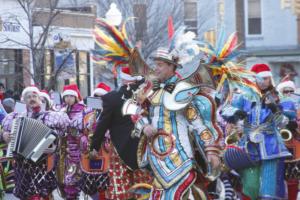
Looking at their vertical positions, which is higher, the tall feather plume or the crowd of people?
the tall feather plume

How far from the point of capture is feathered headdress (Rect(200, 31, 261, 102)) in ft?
33.2

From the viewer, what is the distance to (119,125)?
10289mm

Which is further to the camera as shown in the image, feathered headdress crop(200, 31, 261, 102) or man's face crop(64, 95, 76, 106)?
man's face crop(64, 95, 76, 106)

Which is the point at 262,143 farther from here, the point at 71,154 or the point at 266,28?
the point at 266,28

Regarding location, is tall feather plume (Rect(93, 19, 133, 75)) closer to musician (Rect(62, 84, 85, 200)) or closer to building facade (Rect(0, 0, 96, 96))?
musician (Rect(62, 84, 85, 200))

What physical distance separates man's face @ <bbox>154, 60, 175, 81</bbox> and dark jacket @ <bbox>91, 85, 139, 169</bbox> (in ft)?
4.91

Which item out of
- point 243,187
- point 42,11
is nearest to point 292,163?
point 243,187

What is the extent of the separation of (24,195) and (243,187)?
253 cm

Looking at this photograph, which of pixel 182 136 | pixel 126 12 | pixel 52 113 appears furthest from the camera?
pixel 126 12

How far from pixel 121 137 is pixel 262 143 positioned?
153cm

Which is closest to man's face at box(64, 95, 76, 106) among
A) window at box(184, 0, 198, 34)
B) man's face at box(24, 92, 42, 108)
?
man's face at box(24, 92, 42, 108)

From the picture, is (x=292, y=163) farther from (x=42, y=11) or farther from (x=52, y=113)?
(x=42, y=11)

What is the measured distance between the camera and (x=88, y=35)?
3775 cm

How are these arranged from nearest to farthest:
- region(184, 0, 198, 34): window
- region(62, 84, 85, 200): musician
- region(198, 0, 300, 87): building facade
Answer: region(62, 84, 85, 200): musician
region(184, 0, 198, 34): window
region(198, 0, 300, 87): building facade
